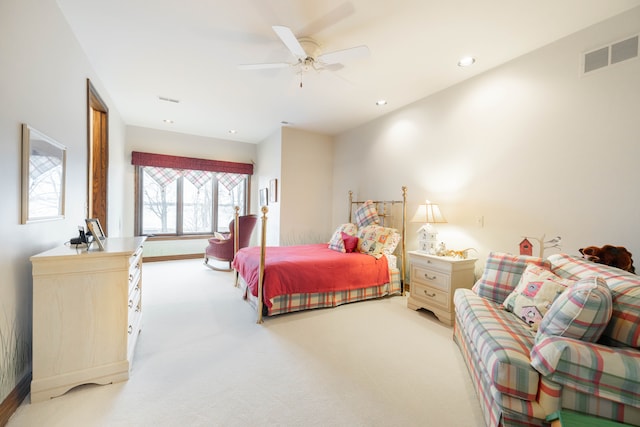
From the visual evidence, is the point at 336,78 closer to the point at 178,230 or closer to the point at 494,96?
the point at 494,96

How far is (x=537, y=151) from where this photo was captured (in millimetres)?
2447

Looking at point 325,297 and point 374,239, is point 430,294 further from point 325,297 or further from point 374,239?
point 325,297

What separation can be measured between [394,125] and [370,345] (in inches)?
127

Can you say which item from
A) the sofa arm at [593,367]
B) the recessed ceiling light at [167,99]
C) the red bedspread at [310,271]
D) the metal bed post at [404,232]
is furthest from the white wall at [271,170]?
the sofa arm at [593,367]

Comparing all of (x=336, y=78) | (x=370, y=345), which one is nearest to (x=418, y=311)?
(x=370, y=345)

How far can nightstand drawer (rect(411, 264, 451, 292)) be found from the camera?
2754 mm

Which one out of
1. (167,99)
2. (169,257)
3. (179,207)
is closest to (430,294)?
(167,99)

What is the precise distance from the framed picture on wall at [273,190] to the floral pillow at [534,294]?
4153 millimetres

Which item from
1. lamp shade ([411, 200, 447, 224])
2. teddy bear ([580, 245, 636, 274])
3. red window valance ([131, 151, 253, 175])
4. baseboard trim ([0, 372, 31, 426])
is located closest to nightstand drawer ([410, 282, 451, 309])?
lamp shade ([411, 200, 447, 224])

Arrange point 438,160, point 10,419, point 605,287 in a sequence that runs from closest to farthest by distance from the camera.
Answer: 1. point 605,287
2. point 10,419
3. point 438,160

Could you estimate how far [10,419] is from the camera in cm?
141

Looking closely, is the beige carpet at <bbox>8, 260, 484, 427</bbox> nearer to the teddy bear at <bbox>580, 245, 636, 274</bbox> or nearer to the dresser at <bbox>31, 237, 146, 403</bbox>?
the dresser at <bbox>31, 237, 146, 403</bbox>

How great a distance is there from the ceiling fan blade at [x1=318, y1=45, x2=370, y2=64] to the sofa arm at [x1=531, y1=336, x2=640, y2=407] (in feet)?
7.59

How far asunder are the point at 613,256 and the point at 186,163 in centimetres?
653
